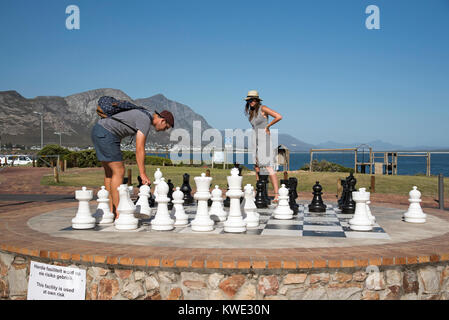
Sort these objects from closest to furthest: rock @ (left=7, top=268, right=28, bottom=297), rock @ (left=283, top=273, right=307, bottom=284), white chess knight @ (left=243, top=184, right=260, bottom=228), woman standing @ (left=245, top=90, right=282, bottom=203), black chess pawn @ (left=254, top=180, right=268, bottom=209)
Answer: rock @ (left=283, top=273, right=307, bottom=284) → rock @ (left=7, top=268, right=28, bottom=297) → white chess knight @ (left=243, top=184, right=260, bottom=228) → black chess pawn @ (left=254, top=180, right=268, bottom=209) → woman standing @ (left=245, top=90, right=282, bottom=203)

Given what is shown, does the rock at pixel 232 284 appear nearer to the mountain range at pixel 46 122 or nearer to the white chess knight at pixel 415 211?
the white chess knight at pixel 415 211

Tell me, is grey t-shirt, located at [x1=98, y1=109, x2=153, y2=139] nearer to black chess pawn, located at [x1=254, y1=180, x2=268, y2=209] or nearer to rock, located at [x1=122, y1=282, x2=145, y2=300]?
rock, located at [x1=122, y1=282, x2=145, y2=300]

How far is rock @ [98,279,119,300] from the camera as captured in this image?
10.2ft

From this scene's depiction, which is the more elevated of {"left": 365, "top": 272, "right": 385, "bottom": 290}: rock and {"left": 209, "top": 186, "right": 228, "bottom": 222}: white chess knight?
{"left": 209, "top": 186, "right": 228, "bottom": 222}: white chess knight

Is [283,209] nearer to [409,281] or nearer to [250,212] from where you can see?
[250,212]

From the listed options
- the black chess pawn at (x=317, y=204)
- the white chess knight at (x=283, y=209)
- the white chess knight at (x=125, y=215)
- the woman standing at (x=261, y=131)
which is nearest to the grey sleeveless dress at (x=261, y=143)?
the woman standing at (x=261, y=131)

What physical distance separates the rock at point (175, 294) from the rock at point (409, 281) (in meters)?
1.71

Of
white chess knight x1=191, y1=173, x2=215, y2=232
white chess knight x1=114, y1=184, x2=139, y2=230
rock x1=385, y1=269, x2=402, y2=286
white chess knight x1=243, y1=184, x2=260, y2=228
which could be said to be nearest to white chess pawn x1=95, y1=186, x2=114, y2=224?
white chess knight x1=114, y1=184, x2=139, y2=230

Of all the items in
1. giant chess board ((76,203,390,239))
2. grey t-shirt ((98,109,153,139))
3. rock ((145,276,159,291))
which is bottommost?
rock ((145,276,159,291))

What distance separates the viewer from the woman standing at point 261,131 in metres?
6.61

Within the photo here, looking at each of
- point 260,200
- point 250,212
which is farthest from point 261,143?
point 250,212

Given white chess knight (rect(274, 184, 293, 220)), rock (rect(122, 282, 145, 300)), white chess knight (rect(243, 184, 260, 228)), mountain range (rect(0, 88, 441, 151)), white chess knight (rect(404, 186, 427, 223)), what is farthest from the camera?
mountain range (rect(0, 88, 441, 151))

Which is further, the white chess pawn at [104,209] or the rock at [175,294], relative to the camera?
the white chess pawn at [104,209]
